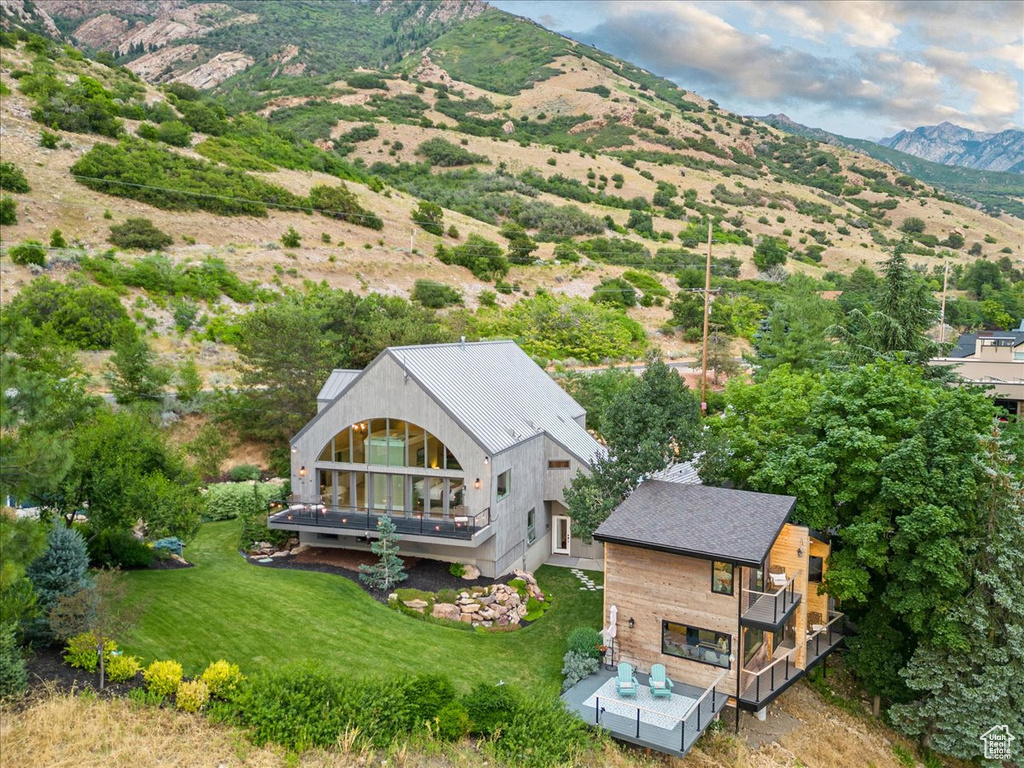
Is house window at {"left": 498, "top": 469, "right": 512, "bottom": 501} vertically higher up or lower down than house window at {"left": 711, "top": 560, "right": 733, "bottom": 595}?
higher up

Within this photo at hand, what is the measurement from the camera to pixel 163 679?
12.3 metres

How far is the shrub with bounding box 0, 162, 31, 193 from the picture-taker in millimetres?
44938

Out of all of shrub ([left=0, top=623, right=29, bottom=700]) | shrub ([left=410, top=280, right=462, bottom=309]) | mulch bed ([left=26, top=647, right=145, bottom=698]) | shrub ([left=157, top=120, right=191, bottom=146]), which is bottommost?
mulch bed ([left=26, top=647, right=145, bottom=698])

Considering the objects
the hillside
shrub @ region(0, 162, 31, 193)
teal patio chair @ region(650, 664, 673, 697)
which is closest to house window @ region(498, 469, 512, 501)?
teal patio chair @ region(650, 664, 673, 697)

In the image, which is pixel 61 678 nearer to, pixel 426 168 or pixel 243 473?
pixel 243 473

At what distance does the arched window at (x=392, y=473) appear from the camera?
20812 millimetres

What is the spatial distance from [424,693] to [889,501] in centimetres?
1247

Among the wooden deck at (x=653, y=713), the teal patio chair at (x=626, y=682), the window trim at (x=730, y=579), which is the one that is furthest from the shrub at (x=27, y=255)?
the window trim at (x=730, y=579)

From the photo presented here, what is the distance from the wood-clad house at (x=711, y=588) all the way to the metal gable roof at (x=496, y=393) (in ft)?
17.4

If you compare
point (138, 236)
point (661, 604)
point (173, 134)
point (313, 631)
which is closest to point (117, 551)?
point (313, 631)

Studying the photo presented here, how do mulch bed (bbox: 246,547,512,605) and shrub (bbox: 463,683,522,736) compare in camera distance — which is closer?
shrub (bbox: 463,683,522,736)

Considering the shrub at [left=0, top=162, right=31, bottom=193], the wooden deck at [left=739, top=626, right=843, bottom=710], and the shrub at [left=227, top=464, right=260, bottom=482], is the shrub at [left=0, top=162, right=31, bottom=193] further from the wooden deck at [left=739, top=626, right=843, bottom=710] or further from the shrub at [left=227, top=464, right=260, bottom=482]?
the wooden deck at [left=739, top=626, right=843, bottom=710]

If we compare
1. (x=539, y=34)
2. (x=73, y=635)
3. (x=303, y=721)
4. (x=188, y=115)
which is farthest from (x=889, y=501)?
(x=539, y=34)

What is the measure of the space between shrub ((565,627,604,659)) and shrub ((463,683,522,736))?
344 centimetres
